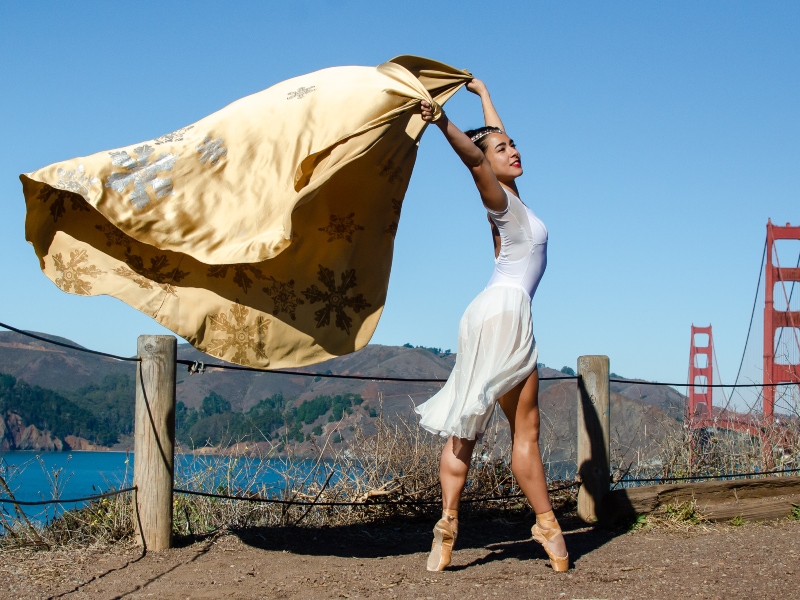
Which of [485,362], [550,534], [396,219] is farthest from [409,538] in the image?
[396,219]

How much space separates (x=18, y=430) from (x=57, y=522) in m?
20.0

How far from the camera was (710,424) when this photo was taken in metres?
5.91

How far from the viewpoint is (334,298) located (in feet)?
10.0

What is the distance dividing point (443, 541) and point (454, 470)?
25 centimetres

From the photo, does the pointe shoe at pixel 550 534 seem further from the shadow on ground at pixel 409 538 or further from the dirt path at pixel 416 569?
the shadow on ground at pixel 409 538

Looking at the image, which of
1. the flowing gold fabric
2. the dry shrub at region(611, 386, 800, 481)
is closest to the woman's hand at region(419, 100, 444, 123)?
the flowing gold fabric

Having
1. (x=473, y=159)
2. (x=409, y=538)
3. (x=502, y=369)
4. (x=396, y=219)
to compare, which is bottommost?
(x=409, y=538)

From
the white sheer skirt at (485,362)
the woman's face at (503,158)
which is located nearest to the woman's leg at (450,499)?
the white sheer skirt at (485,362)

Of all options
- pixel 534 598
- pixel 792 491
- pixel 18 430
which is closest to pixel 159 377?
pixel 534 598

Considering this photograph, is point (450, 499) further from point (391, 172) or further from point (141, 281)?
point (141, 281)

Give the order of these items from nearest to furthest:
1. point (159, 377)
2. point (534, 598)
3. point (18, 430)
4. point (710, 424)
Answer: point (534, 598) < point (159, 377) < point (710, 424) < point (18, 430)

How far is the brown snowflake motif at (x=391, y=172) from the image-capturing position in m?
3.05

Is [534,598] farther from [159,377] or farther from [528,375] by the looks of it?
[159,377]

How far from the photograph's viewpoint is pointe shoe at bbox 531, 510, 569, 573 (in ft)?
9.45
